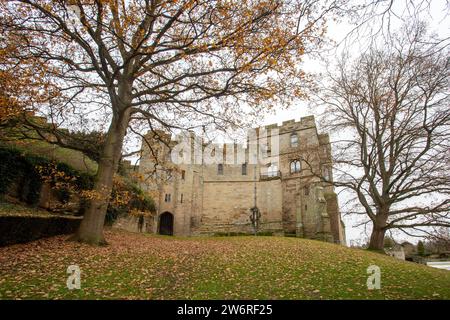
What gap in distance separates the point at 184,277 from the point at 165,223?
24933mm

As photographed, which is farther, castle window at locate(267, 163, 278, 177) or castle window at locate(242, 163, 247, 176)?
castle window at locate(242, 163, 247, 176)

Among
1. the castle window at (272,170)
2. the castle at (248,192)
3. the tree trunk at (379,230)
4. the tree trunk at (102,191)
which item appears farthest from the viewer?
the castle window at (272,170)

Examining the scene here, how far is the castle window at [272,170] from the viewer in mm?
31188

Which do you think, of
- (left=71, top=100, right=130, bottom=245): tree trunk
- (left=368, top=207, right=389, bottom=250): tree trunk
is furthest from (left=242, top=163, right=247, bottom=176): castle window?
(left=71, top=100, right=130, bottom=245): tree trunk

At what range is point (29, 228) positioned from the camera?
885cm

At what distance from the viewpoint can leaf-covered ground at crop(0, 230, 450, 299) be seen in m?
5.16

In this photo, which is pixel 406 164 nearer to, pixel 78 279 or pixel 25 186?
pixel 78 279

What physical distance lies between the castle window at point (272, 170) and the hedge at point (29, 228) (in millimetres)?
23897

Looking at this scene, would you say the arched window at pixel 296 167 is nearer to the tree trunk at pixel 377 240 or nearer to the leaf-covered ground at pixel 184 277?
the tree trunk at pixel 377 240

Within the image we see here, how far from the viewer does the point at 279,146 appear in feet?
105

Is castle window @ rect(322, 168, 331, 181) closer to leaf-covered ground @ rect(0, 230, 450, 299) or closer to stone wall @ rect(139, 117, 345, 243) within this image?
stone wall @ rect(139, 117, 345, 243)

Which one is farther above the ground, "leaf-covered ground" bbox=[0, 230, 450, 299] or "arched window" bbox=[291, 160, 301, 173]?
"arched window" bbox=[291, 160, 301, 173]

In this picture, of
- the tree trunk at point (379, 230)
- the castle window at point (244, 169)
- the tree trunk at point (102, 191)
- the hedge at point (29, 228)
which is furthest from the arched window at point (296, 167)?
the hedge at point (29, 228)
